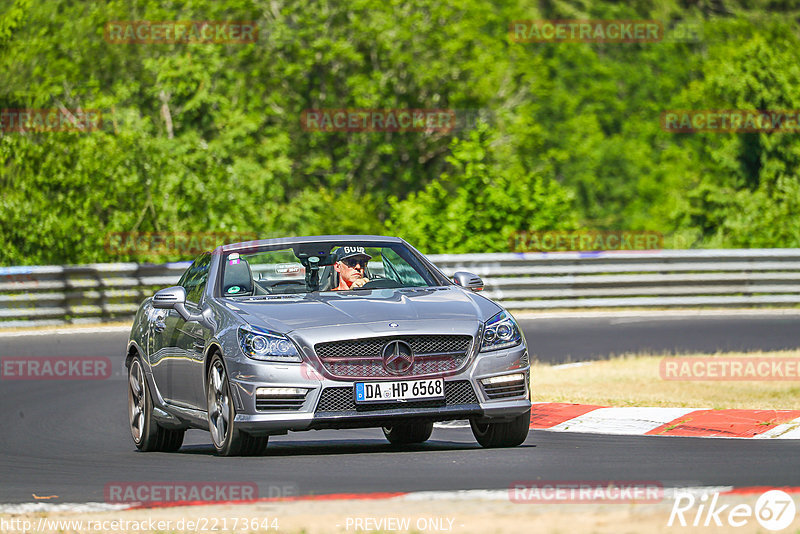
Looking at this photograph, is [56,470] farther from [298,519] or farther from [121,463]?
[298,519]

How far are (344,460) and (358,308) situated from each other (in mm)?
960

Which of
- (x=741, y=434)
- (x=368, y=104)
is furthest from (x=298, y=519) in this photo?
(x=368, y=104)

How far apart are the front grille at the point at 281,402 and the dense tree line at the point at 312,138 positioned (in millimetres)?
17272

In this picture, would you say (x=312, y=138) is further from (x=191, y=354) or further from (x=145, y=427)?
(x=191, y=354)

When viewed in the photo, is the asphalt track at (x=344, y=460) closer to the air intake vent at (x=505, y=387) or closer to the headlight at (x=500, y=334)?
the air intake vent at (x=505, y=387)

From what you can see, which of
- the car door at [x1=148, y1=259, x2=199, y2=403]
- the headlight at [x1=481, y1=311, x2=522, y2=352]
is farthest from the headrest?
the headlight at [x1=481, y1=311, x2=522, y2=352]

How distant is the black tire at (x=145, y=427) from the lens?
1070cm

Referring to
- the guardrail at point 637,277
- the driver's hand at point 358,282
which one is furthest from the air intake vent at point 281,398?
the guardrail at point 637,277

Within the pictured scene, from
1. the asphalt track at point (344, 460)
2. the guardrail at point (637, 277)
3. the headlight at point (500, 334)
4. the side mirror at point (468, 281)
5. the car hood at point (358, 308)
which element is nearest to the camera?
the asphalt track at point (344, 460)

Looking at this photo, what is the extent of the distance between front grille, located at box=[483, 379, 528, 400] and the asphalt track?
1.24 ft

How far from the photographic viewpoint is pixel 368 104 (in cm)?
4025

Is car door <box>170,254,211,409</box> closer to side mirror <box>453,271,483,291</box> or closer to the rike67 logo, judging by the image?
side mirror <box>453,271,483,291</box>

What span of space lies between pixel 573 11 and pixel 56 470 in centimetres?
6168

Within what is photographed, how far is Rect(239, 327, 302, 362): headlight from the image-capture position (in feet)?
28.9
